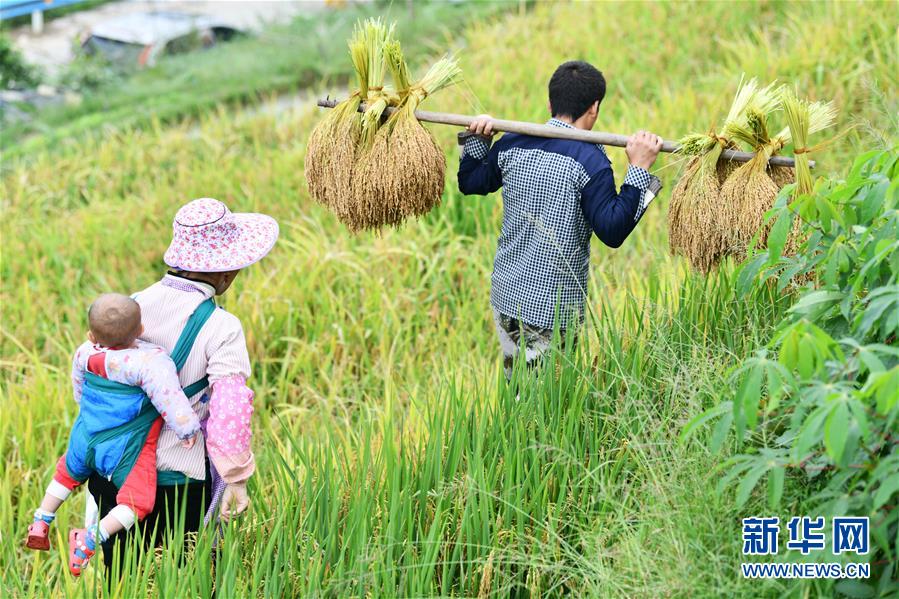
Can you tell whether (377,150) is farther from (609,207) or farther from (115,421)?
(115,421)

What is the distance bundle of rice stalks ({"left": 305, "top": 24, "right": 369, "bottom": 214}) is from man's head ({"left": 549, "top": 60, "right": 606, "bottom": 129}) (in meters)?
0.58

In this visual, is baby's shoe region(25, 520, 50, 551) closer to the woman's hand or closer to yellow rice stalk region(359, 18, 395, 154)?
the woman's hand

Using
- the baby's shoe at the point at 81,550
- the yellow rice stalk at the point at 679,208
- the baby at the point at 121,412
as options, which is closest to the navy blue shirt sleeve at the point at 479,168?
the yellow rice stalk at the point at 679,208

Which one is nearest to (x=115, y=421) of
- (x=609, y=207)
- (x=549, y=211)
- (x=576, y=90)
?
(x=549, y=211)

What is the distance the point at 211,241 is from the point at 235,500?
2.28 ft

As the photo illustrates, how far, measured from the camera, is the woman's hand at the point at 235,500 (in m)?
2.42

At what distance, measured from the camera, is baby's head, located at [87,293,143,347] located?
226 cm

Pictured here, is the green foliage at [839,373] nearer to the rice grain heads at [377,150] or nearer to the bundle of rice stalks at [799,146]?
the bundle of rice stalks at [799,146]

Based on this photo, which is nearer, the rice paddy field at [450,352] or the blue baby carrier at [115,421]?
the rice paddy field at [450,352]

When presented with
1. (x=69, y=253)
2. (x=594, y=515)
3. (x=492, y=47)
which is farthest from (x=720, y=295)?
(x=492, y=47)

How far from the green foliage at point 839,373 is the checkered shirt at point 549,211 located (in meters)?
0.46

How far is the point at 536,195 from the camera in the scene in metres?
2.74

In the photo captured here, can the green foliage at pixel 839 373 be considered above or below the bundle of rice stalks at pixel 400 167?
below

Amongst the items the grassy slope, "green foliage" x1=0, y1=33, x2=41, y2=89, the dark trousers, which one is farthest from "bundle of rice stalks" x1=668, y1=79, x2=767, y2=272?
"green foliage" x1=0, y1=33, x2=41, y2=89
